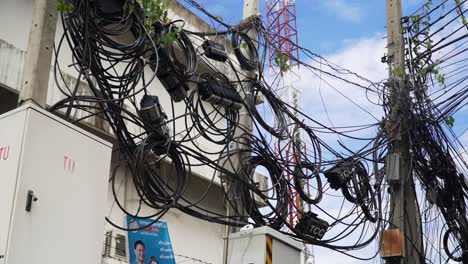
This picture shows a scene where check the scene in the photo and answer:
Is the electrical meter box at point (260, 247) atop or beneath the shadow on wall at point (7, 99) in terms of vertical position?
beneath

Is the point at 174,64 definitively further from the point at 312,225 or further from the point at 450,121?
the point at 450,121

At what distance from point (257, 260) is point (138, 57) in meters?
2.04

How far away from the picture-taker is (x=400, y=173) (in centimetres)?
785

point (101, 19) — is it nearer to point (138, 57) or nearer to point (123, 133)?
point (138, 57)

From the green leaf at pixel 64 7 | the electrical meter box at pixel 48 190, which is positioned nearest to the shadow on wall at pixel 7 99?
the green leaf at pixel 64 7

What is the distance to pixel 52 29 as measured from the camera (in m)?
4.74

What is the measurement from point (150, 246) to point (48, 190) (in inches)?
196

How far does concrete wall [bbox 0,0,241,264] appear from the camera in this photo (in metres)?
8.48

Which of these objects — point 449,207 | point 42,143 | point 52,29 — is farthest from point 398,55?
point 42,143

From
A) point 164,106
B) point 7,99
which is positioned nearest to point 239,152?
point 7,99

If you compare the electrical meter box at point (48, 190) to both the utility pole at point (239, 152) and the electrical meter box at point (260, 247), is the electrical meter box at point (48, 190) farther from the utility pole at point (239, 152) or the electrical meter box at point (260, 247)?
the utility pole at point (239, 152)

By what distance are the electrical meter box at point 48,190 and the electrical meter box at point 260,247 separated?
1558 mm

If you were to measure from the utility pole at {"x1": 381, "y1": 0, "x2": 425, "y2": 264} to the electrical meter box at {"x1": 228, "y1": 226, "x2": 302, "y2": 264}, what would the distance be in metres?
2.28

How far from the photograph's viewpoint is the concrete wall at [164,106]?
8477 millimetres
